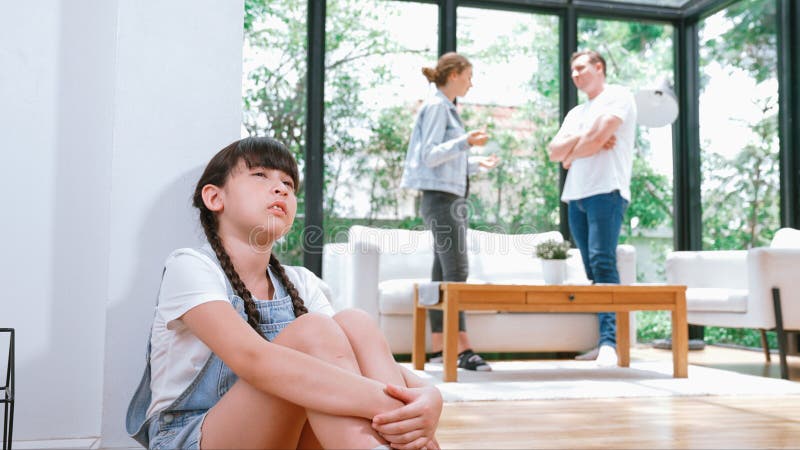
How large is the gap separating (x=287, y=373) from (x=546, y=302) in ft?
7.31

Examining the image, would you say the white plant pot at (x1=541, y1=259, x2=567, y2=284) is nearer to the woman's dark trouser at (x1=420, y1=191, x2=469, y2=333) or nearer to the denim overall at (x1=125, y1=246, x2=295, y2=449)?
the woman's dark trouser at (x1=420, y1=191, x2=469, y2=333)

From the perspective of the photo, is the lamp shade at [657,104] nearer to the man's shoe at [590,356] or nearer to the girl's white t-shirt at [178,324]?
the man's shoe at [590,356]

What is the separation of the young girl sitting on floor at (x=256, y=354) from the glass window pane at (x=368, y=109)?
10.8 ft

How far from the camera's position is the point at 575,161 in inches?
139

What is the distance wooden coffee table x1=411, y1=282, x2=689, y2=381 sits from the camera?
2938mm

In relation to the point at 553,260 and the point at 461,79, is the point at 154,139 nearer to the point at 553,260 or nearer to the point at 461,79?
the point at 461,79

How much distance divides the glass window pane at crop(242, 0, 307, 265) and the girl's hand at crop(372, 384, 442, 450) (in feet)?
11.7

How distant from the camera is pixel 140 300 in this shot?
1410 mm

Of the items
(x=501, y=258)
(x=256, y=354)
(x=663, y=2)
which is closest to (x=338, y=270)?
(x=501, y=258)

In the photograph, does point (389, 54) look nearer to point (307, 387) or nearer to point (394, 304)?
point (394, 304)

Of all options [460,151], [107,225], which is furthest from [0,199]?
[460,151]

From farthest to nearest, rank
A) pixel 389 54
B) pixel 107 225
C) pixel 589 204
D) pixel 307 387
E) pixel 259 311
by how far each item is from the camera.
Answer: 1. pixel 389 54
2. pixel 589 204
3. pixel 107 225
4. pixel 259 311
5. pixel 307 387

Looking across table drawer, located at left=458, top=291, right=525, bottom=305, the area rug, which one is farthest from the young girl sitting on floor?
table drawer, located at left=458, top=291, right=525, bottom=305

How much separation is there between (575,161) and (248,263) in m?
2.57
